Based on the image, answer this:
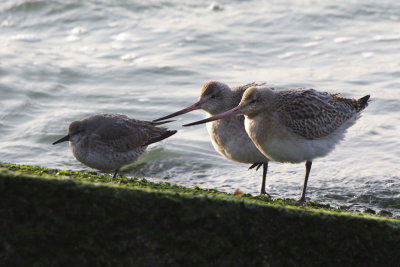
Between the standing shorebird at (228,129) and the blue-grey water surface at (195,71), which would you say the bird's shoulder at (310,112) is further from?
the blue-grey water surface at (195,71)

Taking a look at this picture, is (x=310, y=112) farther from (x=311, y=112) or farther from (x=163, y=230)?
(x=163, y=230)

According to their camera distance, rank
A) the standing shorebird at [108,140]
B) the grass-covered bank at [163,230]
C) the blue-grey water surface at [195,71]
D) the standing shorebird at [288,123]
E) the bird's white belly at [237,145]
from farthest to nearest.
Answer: the blue-grey water surface at [195,71] < the standing shorebird at [108,140] < the bird's white belly at [237,145] < the standing shorebird at [288,123] < the grass-covered bank at [163,230]

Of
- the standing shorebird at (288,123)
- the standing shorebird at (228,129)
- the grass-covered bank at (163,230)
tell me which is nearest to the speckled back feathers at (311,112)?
the standing shorebird at (288,123)

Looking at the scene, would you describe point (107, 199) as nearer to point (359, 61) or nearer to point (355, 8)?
point (359, 61)

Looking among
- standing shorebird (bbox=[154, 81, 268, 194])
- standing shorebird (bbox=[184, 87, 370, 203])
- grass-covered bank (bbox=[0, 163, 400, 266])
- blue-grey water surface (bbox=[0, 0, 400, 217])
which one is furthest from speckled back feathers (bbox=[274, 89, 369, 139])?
grass-covered bank (bbox=[0, 163, 400, 266])

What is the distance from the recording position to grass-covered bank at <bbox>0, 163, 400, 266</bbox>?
12.5 feet

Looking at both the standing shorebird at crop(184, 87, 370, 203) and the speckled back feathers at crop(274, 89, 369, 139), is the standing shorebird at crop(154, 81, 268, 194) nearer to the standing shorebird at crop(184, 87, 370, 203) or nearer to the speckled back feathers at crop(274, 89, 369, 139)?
the standing shorebird at crop(184, 87, 370, 203)

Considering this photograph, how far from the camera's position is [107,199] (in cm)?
386

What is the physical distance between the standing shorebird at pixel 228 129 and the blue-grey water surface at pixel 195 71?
869mm

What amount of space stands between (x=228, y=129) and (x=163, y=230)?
2.91 meters

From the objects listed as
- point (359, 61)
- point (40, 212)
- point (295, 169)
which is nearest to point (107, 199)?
point (40, 212)

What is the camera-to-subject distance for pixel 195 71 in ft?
40.2

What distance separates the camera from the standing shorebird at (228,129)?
658cm

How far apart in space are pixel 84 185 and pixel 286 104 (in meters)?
2.93
